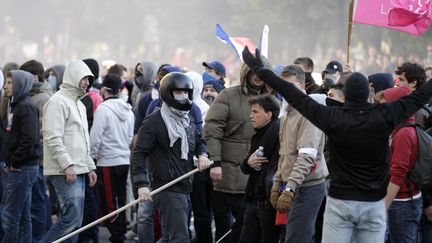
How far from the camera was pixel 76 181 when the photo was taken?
10.3m

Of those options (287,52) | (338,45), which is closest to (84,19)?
(287,52)

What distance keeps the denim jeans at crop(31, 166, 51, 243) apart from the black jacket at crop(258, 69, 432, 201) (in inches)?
189

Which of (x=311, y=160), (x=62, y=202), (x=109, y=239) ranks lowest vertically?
(x=109, y=239)

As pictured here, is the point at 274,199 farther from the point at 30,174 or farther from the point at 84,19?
the point at 84,19

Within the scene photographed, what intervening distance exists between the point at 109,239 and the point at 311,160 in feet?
15.1

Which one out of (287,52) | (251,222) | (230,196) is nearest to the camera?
(251,222)

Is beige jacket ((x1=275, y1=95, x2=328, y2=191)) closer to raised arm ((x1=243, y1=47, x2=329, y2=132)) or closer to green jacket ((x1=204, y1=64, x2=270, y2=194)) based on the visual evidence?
raised arm ((x1=243, y1=47, x2=329, y2=132))

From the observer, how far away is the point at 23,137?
10812mm

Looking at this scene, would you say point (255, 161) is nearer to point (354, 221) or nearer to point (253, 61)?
point (253, 61)

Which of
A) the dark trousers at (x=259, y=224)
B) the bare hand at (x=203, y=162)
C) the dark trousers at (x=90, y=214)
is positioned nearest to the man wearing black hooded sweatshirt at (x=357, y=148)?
the dark trousers at (x=259, y=224)

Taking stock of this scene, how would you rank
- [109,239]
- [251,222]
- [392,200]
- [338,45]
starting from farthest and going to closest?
1. [338,45]
2. [109,239]
3. [251,222]
4. [392,200]

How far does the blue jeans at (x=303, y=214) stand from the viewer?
8781mm

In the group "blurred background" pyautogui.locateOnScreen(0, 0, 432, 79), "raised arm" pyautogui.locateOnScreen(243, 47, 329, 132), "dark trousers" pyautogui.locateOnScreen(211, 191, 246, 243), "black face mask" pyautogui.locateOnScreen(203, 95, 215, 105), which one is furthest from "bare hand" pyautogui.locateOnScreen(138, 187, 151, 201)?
"blurred background" pyautogui.locateOnScreen(0, 0, 432, 79)

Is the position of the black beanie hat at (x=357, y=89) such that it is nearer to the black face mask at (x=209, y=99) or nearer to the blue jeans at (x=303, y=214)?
the blue jeans at (x=303, y=214)
